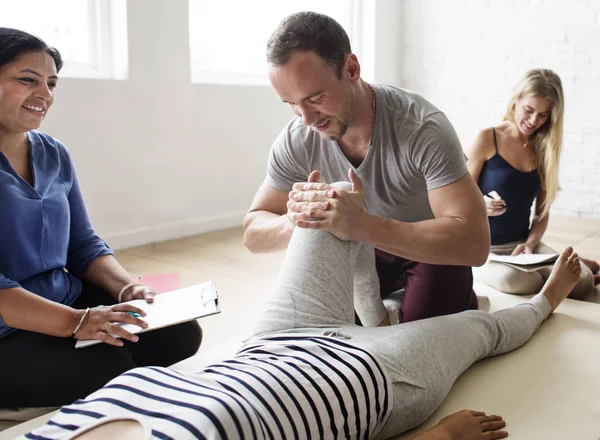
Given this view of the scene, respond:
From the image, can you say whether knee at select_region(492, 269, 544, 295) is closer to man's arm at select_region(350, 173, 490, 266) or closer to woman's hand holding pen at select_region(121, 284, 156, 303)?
man's arm at select_region(350, 173, 490, 266)

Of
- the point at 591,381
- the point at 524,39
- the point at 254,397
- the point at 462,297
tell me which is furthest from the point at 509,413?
the point at 524,39

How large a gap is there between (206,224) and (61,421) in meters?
2.95

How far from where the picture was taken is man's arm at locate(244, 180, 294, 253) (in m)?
1.65

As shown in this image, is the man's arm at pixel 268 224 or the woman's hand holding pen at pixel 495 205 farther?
the woman's hand holding pen at pixel 495 205

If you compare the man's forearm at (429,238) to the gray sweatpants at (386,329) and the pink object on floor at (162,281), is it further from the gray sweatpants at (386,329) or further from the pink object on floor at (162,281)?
the pink object on floor at (162,281)

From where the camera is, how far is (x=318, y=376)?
1.08 meters

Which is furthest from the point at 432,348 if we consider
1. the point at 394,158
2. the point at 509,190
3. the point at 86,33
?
the point at 86,33

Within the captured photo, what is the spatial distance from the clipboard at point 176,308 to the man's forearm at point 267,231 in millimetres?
181

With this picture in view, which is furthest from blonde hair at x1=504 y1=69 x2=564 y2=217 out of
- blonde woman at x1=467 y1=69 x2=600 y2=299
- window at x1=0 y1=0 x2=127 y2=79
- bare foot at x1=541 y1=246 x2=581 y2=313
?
window at x1=0 y1=0 x2=127 y2=79

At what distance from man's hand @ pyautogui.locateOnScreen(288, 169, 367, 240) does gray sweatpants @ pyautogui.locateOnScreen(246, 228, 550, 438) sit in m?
0.06

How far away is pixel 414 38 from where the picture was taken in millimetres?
5219

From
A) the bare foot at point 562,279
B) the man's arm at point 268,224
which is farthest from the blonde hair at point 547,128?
the man's arm at point 268,224

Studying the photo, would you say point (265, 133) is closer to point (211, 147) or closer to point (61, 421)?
point (211, 147)

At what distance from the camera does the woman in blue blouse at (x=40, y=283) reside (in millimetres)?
1392
